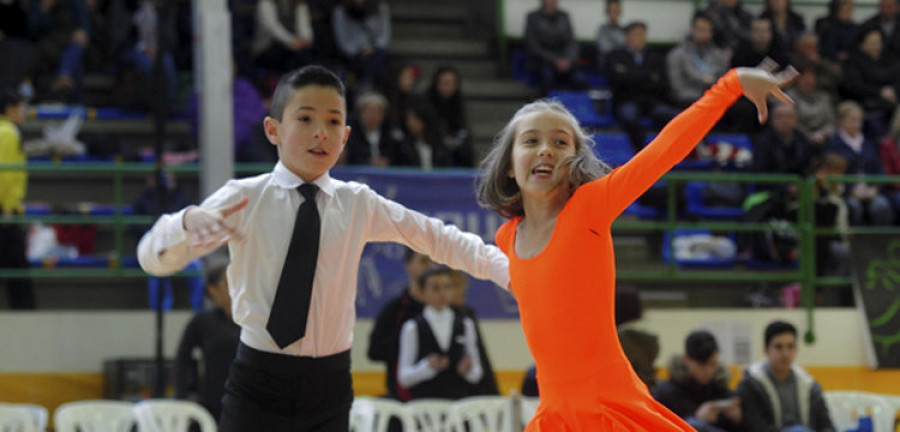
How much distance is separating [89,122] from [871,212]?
700 cm

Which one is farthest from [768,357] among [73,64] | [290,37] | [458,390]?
[73,64]

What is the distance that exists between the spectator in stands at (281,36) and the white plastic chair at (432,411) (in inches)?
213

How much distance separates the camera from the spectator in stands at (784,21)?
12762 millimetres

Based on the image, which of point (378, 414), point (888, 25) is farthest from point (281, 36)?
point (888, 25)

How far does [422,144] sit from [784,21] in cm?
523

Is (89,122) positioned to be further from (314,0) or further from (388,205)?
(388,205)

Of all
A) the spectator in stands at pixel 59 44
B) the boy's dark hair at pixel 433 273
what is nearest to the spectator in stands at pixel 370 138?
the boy's dark hair at pixel 433 273

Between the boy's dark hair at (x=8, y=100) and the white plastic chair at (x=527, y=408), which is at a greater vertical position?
the boy's dark hair at (x=8, y=100)

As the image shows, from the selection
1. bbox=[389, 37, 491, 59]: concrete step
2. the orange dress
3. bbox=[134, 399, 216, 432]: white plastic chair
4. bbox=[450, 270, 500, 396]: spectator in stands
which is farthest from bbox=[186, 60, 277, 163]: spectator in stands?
the orange dress

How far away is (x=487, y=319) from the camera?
9.04 meters

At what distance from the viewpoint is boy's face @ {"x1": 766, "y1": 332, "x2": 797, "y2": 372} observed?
22.2 ft

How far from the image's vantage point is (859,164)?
426 inches

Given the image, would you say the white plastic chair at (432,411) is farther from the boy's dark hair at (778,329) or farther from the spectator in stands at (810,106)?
the spectator in stands at (810,106)

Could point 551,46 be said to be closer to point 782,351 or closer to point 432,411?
point 782,351
